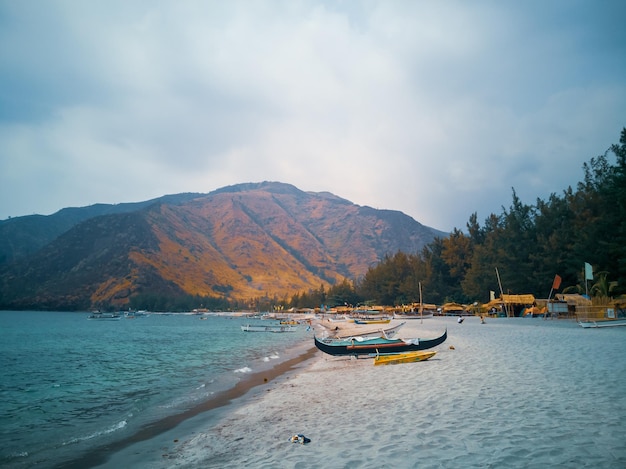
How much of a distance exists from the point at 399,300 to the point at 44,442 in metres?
98.4

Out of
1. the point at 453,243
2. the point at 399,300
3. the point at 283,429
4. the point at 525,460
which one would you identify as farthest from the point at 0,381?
the point at 399,300

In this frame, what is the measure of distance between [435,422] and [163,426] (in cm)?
854

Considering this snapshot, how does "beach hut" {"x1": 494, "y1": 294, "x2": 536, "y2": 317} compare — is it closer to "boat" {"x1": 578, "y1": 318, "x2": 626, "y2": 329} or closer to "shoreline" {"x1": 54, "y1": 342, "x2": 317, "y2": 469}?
"boat" {"x1": 578, "y1": 318, "x2": 626, "y2": 329}

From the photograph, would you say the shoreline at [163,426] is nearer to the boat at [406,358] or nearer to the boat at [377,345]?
the boat at [377,345]

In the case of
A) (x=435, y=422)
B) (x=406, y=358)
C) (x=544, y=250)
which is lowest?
(x=406, y=358)

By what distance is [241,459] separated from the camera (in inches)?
290

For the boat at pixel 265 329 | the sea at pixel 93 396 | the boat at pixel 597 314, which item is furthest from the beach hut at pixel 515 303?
the boat at pixel 265 329

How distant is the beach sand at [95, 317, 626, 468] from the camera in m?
5.74

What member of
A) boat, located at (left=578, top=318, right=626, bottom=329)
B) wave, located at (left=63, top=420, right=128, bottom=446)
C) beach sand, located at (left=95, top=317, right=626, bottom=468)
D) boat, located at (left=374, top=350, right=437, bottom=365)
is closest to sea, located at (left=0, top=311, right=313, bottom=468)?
wave, located at (left=63, top=420, right=128, bottom=446)

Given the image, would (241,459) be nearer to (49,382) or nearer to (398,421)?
(398,421)

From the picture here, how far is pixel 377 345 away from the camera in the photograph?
69.8ft

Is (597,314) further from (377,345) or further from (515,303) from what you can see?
(377,345)

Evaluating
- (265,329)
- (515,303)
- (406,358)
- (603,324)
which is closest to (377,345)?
(406,358)

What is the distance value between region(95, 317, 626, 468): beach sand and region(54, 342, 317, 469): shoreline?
28 centimetres
